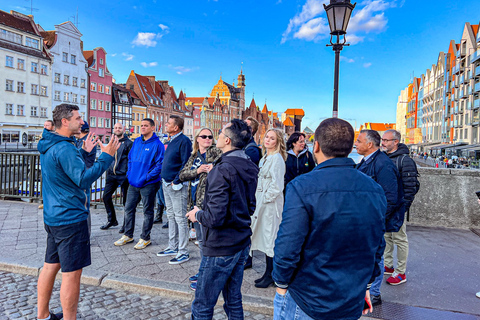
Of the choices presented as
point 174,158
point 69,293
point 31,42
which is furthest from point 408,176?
point 31,42

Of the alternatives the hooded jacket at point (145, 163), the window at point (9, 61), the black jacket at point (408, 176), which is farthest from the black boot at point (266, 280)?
the window at point (9, 61)

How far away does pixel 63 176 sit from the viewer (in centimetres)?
316

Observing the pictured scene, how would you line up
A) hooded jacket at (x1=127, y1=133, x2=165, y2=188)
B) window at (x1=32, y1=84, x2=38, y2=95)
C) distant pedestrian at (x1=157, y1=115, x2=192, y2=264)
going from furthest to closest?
window at (x1=32, y1=84, x2=38, y2=95) → hooded jacket at (x1=127, y1=133, x2=165, y2=188) → distant pedestrian at (x1=157, y1=115, x2=192, y2=264)

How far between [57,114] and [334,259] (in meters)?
2.82

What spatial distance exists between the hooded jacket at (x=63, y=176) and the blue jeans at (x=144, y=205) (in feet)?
8.47

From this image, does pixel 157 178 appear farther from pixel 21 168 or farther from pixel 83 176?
pixel 21 168

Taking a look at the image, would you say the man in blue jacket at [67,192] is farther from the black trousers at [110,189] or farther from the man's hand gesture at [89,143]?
the black trousers at [110,189]

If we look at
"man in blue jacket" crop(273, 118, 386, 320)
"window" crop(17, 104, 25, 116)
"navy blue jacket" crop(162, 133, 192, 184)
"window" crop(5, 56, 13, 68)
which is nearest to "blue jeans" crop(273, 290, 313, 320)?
"man in blue jacket" crop(273, 118, 386, 320)

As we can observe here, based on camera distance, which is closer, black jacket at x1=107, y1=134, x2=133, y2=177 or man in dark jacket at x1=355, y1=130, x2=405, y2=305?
man in dark jacket at x1=355, y1=130, x2=405, y2=305

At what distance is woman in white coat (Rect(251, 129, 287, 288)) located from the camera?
451cm

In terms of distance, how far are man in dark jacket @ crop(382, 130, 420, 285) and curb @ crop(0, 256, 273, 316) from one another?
1891 millimetres

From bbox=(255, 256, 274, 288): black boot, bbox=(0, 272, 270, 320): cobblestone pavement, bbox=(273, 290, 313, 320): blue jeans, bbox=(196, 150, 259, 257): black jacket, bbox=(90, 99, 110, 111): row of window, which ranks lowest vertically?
bbox=(0, 272, 270, 320): cobblestone pavement

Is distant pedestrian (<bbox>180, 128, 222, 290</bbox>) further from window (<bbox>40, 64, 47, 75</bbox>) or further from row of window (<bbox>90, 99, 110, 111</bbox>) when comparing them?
row of window (<bbox>90, 99, 110, 111</bbox>)

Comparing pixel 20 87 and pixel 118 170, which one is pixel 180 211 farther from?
pixel 20 87
